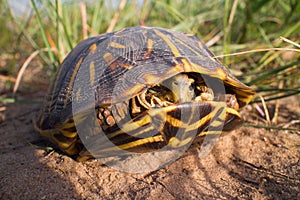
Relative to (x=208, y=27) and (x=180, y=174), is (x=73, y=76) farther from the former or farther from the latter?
(x=208, y=27)

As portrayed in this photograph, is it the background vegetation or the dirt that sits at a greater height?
the background vegetation

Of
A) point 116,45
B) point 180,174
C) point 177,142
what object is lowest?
point 180,174

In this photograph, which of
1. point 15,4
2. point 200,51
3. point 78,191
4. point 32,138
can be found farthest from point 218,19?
point 78,191

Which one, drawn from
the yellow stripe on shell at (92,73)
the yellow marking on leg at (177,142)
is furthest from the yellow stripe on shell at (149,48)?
the yellow marking on leg at (177,142)

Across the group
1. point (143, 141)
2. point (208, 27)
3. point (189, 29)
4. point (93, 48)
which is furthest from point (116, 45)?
point (208, 27)

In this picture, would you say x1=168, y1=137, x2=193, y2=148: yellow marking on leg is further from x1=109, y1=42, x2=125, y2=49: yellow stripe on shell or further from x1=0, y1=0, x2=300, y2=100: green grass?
x1=0, y1=0, x2=300, y2=100: green grass

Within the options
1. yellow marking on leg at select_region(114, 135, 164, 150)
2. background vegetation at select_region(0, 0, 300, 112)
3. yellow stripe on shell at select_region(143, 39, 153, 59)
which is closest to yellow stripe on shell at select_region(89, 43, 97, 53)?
yellow stripe on shell at select_region(143, 39, 153, 59)

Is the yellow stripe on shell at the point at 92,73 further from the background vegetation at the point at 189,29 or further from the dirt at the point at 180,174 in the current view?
the background vegetation at the point at 189,29
